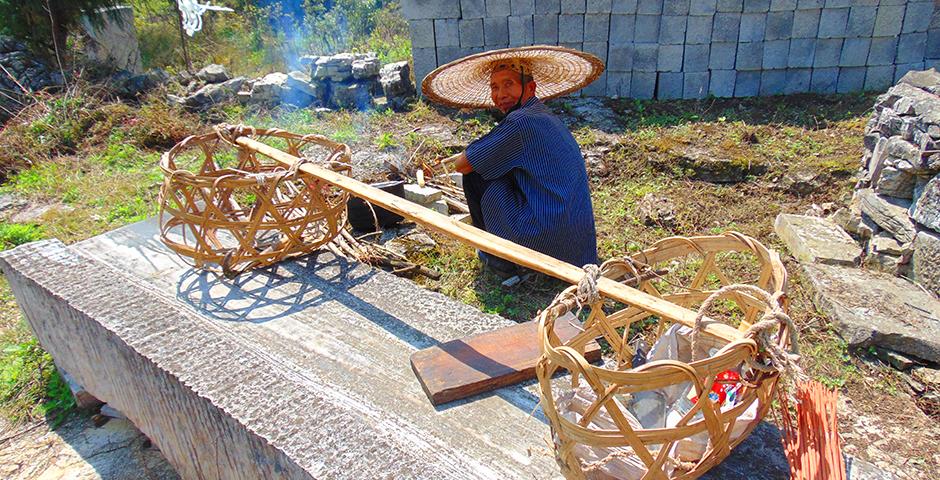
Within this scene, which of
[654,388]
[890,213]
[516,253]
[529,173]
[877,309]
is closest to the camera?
Result: [654,388]

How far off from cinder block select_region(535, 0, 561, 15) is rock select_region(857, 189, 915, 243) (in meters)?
3.57

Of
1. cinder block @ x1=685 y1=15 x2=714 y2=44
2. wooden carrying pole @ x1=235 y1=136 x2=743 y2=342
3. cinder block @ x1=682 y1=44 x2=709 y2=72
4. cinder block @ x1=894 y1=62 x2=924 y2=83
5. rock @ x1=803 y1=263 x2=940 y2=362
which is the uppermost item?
cinder block @ x1=685 y1=15 x2=714 y2=44

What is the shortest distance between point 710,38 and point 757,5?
51cm

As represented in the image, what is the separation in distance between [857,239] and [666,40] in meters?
3.18

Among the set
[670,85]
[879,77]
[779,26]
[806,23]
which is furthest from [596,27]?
[879,77]

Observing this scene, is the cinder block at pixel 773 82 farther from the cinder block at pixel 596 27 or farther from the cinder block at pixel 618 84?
the cinder block at pixel 596 27

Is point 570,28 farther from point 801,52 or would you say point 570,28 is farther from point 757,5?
point 801,52

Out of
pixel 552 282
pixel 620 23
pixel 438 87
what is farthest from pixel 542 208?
pixel 620 23

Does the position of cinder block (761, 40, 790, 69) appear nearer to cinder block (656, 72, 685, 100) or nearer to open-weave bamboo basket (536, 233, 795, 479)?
cinder block (656, 72, 685, 100)

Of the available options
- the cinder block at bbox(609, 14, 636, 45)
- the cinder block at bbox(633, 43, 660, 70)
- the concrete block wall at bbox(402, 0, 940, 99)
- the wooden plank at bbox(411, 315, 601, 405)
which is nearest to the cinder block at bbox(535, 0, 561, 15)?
the concrete block wall at bbox(402, 0, 940, 99)

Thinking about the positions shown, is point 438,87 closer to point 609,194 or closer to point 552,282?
point 552,282

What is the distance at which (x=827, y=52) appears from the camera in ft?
19.6

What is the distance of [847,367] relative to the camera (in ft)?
8.80

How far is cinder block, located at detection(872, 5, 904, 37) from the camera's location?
5684 millimetres
